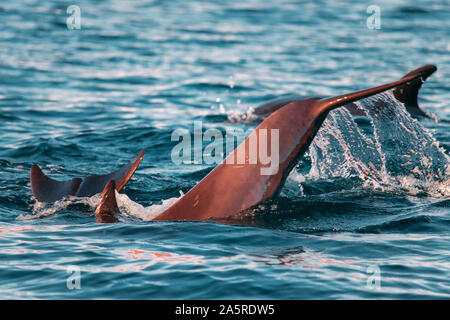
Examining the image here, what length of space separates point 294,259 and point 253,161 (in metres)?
1.14

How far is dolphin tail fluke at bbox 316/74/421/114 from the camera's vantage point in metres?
6.46

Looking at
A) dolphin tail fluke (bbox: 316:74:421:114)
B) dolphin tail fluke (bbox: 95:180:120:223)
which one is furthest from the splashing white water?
dolphin tail fluke (bbox: 316:74:421:114)

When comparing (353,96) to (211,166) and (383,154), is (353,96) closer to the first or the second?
(383,154)

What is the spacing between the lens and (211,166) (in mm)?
11570

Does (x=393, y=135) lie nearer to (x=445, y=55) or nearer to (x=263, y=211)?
(x=263, y=211)

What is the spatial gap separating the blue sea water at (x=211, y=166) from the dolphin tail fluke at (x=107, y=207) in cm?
17

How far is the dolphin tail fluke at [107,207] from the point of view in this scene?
7.16 m

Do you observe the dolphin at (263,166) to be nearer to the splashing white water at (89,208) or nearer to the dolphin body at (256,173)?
the dolphin body at (256,173)

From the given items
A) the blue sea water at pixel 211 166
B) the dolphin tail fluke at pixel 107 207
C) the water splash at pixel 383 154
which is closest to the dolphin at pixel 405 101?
the blue sea water at pixel 211 166

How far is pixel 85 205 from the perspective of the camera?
8.31 meters

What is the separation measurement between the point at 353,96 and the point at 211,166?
5276 millimetres

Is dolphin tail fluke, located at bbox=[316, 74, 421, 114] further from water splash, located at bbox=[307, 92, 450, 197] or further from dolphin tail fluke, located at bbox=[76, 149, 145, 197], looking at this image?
dolphin tail fluke, located at bbox=[76, 149, 145, 197]

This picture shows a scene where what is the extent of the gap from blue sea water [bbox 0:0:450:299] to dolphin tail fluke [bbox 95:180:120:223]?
0.17 m

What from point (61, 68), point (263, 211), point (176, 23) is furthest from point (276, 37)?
point (263, 211)
